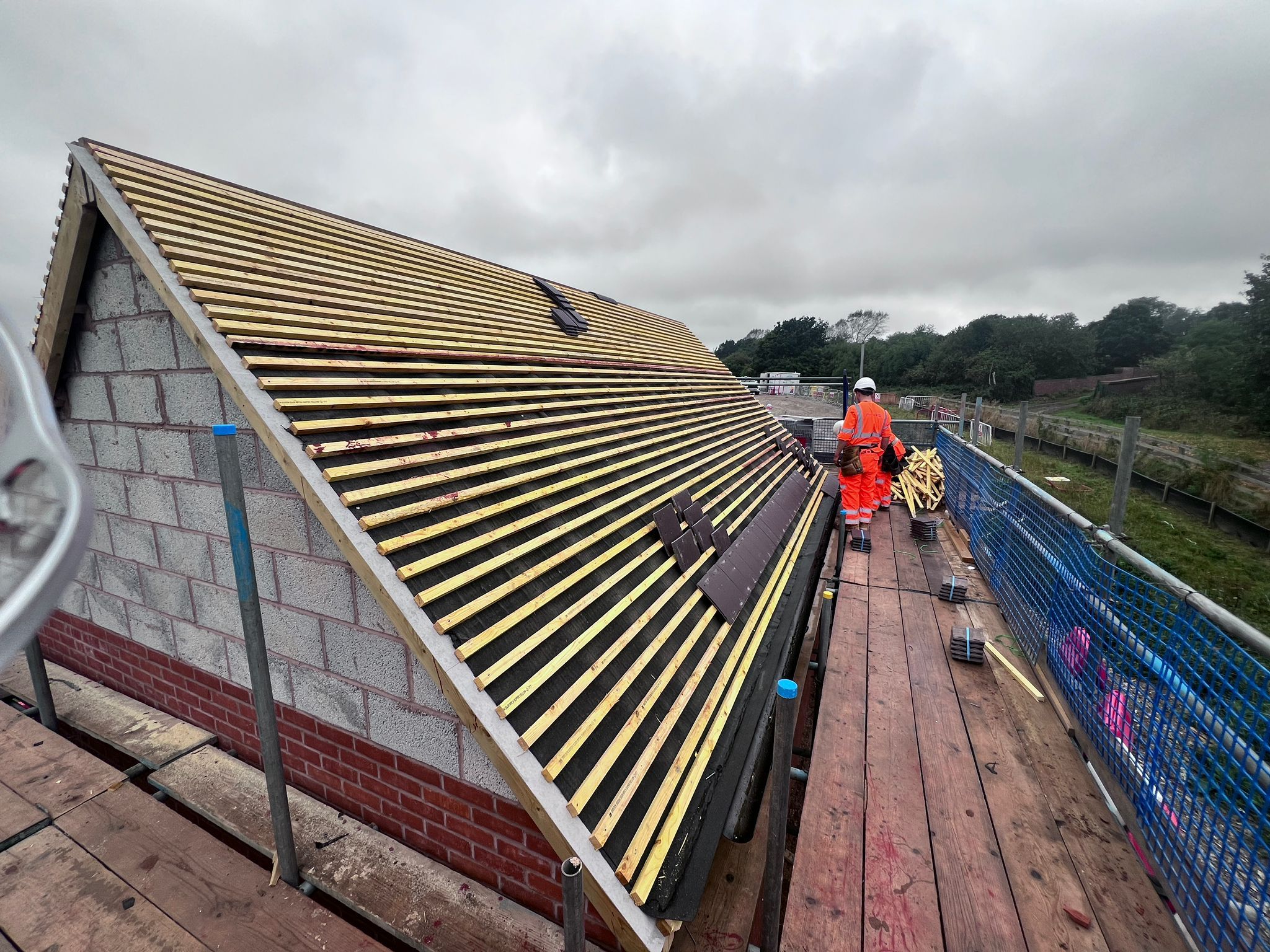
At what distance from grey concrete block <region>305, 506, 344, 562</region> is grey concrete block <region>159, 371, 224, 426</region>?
0.88 meters

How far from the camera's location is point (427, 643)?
89.0 inches

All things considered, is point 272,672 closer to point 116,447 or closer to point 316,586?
point 316,586

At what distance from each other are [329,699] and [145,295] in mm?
2606

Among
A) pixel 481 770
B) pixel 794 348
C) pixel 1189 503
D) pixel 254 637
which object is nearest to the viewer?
pixel 254 637

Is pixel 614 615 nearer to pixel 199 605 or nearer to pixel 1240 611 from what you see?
pixel 199 605

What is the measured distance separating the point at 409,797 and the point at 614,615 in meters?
1.51

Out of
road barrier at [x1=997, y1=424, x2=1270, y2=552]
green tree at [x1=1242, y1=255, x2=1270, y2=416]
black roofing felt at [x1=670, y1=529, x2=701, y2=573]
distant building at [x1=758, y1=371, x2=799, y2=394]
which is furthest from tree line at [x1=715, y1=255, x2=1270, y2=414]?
black roofing felt at [x1=670, y1=529, x2=701, y2=573]

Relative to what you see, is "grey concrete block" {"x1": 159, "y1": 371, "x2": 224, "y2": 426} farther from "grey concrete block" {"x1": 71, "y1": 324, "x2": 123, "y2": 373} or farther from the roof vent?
the roof vent

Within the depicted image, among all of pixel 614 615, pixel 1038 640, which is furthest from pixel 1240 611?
pixel 614 615

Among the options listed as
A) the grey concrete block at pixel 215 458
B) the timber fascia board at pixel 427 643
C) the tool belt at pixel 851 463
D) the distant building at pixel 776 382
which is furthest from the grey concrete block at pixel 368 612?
the distant building at pixel 776 382

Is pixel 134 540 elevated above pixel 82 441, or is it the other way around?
pixel 82 441

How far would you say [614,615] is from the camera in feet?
10.5

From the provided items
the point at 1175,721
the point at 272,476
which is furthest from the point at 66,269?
the point at 1175,721

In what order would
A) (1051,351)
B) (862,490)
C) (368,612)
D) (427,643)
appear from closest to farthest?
(427,643) < (368,612) < (862,490) < (1051,351)
